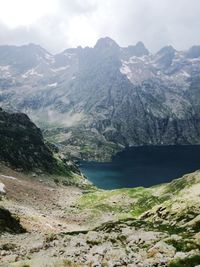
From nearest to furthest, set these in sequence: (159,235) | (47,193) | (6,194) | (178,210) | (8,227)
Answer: (159,235) < (8,227) < (178,210) < (6,194) < (47,193)

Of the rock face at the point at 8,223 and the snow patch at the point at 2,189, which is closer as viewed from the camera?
the rock face at the point at 8,223

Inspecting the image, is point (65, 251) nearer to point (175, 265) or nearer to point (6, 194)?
point (175, 265)

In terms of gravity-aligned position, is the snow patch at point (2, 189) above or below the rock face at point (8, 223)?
above

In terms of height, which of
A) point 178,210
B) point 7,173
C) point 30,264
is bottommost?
point 30,264

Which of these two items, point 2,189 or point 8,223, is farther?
point 2,189

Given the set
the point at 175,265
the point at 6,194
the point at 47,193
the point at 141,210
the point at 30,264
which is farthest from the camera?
the point at 47,193

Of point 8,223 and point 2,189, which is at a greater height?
point 2,189

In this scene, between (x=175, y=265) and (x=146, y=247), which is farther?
(x=146, y=247)

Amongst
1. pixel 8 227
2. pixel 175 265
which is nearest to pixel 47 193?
pixel 8 227

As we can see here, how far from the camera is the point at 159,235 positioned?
4775cm

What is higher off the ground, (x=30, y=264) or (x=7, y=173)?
(x=7, y=173)

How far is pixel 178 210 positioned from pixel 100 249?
42.8 meters

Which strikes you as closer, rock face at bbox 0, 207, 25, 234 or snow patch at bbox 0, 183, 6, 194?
rock face at bbox 0, 207, 25, 234

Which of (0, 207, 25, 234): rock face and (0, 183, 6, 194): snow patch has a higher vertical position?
(0, 183, 6, 194): snow patch
